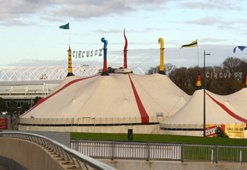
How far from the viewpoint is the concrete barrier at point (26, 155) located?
1675 cm

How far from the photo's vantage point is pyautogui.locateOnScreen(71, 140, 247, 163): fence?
2827cm

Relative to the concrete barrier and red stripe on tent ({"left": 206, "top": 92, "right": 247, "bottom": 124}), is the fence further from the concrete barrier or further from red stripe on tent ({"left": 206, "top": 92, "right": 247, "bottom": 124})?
red stripe on tent ({"left": 206, "top": 92, "right": 247, "bottom": 124})

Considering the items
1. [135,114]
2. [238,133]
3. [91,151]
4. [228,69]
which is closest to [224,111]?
[238,133]

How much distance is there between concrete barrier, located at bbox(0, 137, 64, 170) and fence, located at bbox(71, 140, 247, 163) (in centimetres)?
481

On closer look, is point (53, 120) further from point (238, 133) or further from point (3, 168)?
point (3, 168)

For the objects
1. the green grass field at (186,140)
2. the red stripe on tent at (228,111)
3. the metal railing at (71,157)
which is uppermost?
the metal railing at (71,157)

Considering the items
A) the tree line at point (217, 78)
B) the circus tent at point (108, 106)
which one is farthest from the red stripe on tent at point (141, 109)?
the tree line at point (217, 78)

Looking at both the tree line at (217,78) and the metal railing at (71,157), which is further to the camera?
the tree line at (217,78)

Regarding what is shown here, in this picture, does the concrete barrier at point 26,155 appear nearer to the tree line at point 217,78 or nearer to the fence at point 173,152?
the fence at point 173,152

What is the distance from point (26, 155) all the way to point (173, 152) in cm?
781

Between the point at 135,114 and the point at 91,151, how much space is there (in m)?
48.5

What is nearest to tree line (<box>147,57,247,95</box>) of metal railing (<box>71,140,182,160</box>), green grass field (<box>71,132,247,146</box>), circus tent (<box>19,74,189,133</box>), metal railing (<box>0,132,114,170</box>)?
circus tent (<box>19,74,189,133</box>)

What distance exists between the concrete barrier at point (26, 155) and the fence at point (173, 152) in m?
4.81

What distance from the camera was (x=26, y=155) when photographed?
24.5 meters
